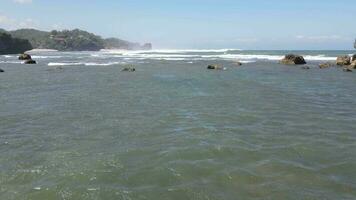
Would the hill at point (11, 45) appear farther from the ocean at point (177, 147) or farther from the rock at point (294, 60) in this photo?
the ocean at point (177, 147)

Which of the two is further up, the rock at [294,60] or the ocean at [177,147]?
the rock at [294,60]

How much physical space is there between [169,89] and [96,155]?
1663 centimetres

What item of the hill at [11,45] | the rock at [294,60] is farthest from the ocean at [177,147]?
the hill at [11,45]

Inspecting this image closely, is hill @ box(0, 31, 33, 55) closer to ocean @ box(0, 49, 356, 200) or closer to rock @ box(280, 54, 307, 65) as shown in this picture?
rock @ box(280, 54, 307, 65)

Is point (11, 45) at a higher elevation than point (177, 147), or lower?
higher

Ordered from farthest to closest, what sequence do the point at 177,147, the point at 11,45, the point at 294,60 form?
the point at 11,45, the point at 294,60, the point at 177,147

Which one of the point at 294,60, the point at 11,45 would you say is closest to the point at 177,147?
the point at 294,60

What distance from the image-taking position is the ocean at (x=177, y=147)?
1013 centimetres

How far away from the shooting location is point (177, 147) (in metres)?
13.6

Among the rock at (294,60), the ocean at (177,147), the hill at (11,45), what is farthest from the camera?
the hill at (11,45)

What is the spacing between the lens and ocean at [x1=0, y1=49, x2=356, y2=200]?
10.1 meters

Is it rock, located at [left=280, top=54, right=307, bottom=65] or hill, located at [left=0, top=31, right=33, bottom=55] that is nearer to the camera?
rock, located at [left=280, top=54, right=307, bottom=65]

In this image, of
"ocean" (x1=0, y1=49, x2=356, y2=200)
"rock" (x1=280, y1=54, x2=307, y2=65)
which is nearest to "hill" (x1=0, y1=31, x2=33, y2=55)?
"rock" (x1=280, y1=54, x2=307, y2=65)

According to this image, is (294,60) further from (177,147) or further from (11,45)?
(11,45)
